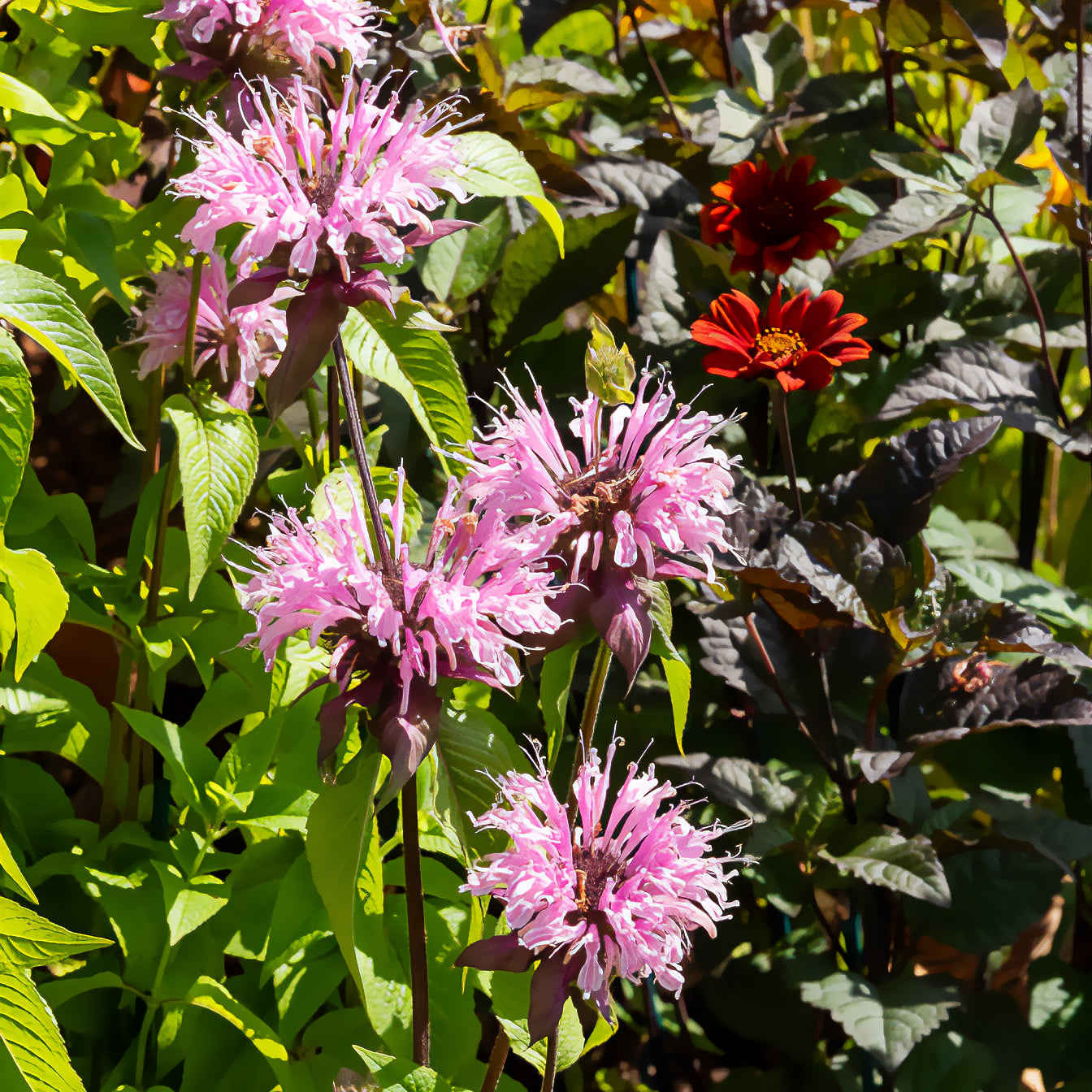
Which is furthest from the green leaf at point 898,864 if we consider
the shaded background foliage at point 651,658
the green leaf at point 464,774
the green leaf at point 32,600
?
the green leaf at point 32,600

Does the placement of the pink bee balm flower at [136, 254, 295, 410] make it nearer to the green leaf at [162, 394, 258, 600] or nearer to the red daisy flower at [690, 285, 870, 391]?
the green leaf at [162, 394, 258, 600]

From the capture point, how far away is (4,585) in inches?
25.3

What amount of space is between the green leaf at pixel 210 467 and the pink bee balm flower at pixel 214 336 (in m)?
0.03

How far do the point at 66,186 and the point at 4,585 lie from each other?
1.05 ft

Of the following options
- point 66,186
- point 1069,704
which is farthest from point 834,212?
point 66,186

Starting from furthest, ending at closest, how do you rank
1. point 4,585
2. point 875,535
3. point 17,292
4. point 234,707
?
point 875,535 → point 234,707 → point 4,585 → point 17,292

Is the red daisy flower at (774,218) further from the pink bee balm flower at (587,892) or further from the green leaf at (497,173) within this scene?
the pink bee balm flower at (587,892)

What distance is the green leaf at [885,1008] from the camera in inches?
30.4

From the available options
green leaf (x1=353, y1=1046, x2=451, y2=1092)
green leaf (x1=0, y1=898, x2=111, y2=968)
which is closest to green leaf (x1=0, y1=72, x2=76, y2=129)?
green leaf (x1=0, y1=898, x2=111, y2=968)

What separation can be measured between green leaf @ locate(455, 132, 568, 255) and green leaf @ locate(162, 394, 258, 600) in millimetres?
207

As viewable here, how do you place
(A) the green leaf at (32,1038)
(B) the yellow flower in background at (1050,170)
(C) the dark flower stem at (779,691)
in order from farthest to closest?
1. (B) the yellow flower in background at (1050,170)
2. (C) the dark flower stem at (779,691)
3. (A) the green leaf at (32,1038)

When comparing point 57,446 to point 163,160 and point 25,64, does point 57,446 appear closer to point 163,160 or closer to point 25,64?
point 163,160

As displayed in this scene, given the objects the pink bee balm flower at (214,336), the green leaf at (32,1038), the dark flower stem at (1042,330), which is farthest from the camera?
the dark flower stem at (1042,330)

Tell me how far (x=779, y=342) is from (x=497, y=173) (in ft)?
0.89
